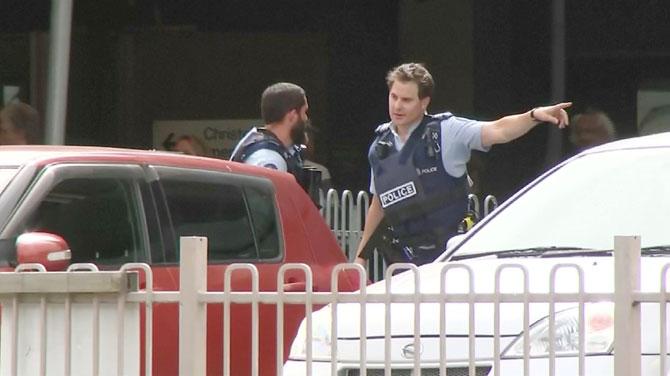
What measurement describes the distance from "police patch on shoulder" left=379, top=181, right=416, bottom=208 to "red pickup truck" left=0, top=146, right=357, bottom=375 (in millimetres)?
422

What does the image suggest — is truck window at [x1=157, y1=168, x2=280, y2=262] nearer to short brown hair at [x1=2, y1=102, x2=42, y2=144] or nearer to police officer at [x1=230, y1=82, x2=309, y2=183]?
police officer at [x1=230, y1=82, x2=309, y2=183]

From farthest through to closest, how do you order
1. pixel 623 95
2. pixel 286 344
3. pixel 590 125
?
1. pixel 623 95
2. pixel 590 125
3. pixel 286 344

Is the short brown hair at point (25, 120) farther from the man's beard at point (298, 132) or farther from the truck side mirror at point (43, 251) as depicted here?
the truck side mirror at point (43, 251)

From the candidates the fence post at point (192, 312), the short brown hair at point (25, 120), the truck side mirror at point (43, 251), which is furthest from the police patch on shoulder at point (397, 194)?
the fence post at point (192, 312)

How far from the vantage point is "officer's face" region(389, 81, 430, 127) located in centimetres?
887

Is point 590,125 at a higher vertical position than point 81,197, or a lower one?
higher

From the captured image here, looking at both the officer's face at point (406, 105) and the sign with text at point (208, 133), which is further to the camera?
the sign with text at point (208, 133)

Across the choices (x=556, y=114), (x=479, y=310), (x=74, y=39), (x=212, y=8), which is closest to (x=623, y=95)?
(x=212, y=8)

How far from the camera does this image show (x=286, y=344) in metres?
7.49

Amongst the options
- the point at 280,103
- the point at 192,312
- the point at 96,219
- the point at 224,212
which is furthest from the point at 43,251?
the point at 280,103

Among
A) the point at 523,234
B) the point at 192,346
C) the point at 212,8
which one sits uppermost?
the point at 212,8

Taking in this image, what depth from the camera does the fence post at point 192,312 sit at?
5602mm

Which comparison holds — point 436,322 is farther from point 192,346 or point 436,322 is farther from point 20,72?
point 20,72

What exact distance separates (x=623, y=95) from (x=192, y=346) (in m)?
10.0
